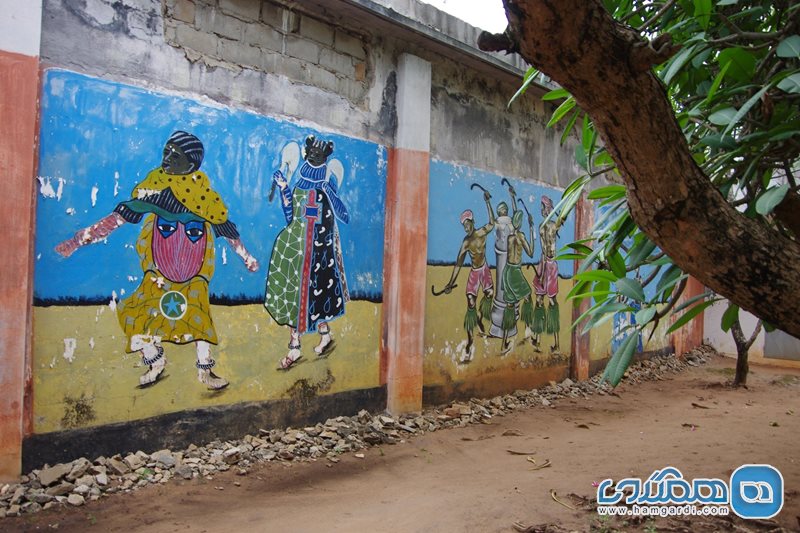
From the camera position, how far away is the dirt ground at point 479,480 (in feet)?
10.3

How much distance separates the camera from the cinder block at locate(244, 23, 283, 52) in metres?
4.44

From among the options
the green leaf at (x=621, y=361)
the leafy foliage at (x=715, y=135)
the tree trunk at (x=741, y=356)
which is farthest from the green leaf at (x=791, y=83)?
the tree trunk at (x=741, y=356)

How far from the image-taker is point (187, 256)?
159 inches

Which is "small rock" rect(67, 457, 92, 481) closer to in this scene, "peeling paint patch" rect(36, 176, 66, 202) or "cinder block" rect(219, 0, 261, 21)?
"peeling paint patch" rect(36, 176, 66, 202)

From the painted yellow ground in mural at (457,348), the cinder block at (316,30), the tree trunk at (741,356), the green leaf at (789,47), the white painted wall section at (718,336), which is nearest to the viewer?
the green leaf at (789,47)

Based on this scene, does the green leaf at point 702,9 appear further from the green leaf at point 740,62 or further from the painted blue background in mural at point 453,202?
the painted blue background in mural at point 453,202

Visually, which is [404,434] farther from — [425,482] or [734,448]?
[734,448]

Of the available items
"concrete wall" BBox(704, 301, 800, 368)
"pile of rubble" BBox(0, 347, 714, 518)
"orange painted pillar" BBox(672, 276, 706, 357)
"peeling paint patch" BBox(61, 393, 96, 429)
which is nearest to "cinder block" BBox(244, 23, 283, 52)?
"peeling paint patch" BBox(61, 393, 96, 429)

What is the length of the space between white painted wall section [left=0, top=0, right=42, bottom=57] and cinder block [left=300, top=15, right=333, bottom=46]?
1.95 metres

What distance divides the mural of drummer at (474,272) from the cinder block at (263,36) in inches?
102

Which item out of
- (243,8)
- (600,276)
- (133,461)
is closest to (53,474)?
(133,461)

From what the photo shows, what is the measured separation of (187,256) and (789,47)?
347cm

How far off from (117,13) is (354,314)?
2.78 m

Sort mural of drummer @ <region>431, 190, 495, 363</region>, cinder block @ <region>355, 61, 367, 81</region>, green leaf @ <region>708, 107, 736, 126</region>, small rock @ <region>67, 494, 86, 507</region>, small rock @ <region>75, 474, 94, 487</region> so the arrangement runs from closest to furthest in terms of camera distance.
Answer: green leaf @ <region>708, 107, 736, 126</region>, small rock @ <region>67, 494, 86, 507</region>, small rock @ <region>75, 474, 94, 487</region>, cinder block @ <region>355, 61, 367, 81</region>, mural of drummer @ <region>431, 190, 495, 363</region>
